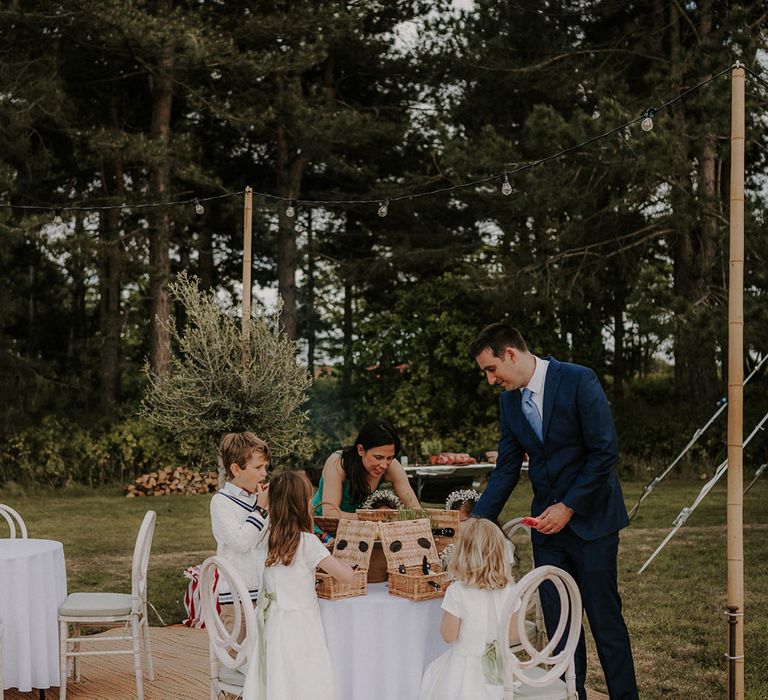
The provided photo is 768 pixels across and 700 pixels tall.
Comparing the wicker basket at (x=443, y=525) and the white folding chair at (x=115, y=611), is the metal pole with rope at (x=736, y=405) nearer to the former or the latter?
the wicker basket at (x=443, y=525)

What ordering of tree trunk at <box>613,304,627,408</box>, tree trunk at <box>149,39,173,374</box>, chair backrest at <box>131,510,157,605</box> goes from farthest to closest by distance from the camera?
tree trunk at <box>613,304,627,408</box> → tree trunk at <box>149,39,173,374</box> → chair backrest at <box>131,510,157,605</box>

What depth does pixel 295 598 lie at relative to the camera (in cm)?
347

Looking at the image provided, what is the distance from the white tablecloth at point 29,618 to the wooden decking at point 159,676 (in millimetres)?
258

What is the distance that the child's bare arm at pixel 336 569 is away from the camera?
342 centimetres

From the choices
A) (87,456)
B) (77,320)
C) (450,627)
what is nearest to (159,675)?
(450,627)

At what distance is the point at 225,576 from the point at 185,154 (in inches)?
462

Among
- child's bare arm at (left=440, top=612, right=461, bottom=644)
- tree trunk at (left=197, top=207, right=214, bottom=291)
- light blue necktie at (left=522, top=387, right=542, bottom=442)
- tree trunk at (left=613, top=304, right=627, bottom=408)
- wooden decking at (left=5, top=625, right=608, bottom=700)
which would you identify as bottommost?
wooden decking at (left=5, top=625, right=608, bottom=700)

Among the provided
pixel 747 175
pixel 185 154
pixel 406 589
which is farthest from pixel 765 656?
pixel 747 175

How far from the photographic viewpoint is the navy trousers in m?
3.72

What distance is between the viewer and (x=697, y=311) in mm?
12000

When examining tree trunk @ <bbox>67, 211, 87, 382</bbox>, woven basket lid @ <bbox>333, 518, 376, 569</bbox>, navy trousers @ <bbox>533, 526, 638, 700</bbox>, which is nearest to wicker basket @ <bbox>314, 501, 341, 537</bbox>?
woven basket lid @ <bbox>333, 518, 376, 569</bbox>

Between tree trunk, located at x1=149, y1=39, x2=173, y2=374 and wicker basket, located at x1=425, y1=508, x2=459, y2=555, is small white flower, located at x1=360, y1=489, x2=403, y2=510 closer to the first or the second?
wicker basket, located at x1=425, y1=508, x2=459, y2=555

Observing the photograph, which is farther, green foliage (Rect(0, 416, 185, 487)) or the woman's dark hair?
green foliage (Rect(0, 416, 185, 487))

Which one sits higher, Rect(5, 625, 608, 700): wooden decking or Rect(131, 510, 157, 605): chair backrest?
Rect(131, 510, 157, 605): chair backrest
